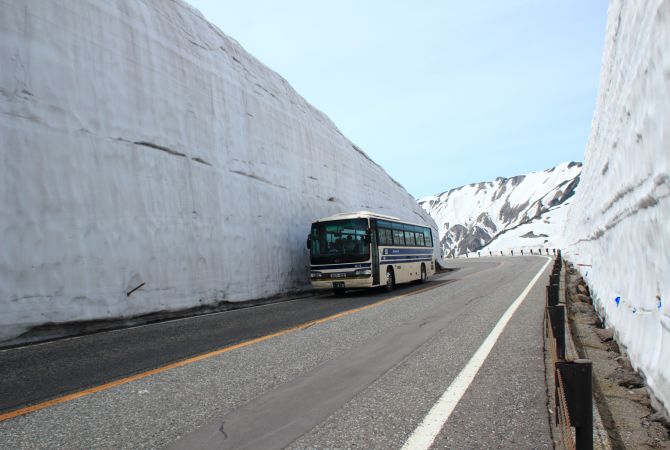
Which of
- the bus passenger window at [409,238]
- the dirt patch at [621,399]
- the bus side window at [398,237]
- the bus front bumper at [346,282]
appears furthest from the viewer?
the bus passenger window at [409,238]

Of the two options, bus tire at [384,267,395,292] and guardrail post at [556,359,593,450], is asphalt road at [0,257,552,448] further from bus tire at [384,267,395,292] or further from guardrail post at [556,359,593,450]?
bus tire at [384,267,395,292]

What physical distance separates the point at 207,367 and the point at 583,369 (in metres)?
4.25

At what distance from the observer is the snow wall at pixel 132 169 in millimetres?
9227

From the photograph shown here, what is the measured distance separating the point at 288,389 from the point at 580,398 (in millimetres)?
2834

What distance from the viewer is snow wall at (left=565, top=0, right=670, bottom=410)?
3.59 metres

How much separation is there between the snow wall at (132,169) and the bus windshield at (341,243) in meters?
2.46

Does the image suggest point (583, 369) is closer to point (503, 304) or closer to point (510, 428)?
point (510, 428)

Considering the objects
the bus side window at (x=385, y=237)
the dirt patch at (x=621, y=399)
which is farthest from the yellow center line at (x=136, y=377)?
the bus side window at (x=385, y=237)

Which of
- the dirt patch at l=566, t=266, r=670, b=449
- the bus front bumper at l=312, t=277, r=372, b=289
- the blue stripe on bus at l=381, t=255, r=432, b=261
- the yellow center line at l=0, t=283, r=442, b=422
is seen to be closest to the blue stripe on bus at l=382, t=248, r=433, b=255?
the blue stripe on bus at l=381, t=255, r=432, b=261

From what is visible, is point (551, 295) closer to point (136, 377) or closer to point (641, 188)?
point (641, 188)

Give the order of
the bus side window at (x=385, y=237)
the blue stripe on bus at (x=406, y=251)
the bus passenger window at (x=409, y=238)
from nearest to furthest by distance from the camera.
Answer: the bus side window at (x=385, y=237) < the blue stripe on bus at (x=406, y=251) < the bus passenger window at (x=409, y=238)

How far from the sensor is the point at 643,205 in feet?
14.6

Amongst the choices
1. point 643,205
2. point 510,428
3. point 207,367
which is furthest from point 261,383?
point 643,205

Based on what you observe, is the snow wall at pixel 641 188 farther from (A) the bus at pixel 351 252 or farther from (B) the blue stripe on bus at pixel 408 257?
(B) the blue stripe on bus at pixel 408 257
